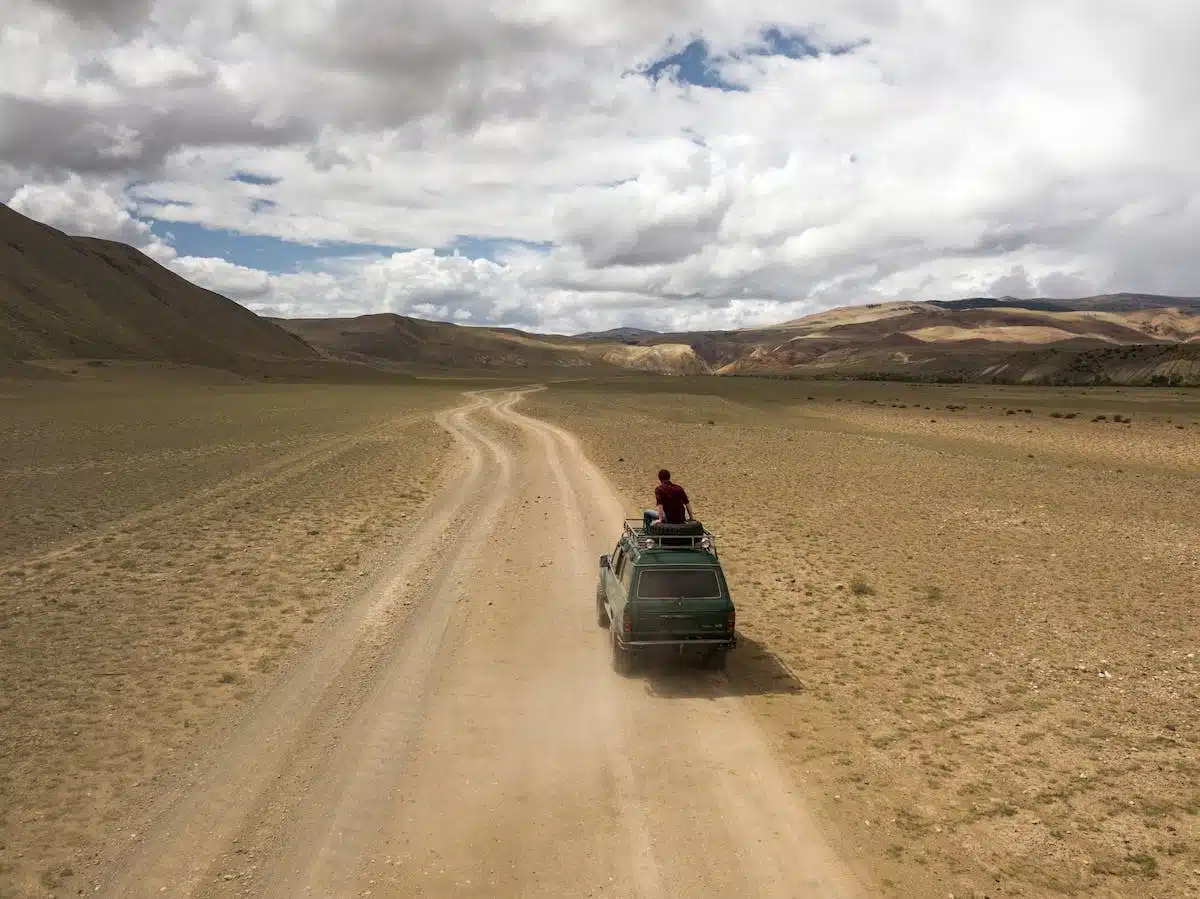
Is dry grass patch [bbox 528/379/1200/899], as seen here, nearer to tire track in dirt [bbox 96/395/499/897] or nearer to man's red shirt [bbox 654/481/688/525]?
man's red shirt [bbox 654/481/688/525]

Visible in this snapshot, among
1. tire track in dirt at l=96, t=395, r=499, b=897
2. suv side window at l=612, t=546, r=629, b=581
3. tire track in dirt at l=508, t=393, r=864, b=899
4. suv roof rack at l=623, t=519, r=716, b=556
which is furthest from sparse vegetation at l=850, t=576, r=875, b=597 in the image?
tire track in dirt at l=96, t=395, r=499, b=897

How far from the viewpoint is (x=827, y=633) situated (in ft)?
46.1

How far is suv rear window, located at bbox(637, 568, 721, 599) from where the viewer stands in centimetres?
1166

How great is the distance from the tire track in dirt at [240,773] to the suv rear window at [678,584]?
4.69m

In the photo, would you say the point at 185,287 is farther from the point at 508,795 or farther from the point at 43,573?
the point at 508,795

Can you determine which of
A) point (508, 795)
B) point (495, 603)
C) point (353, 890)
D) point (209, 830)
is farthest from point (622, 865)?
point (495, 603)

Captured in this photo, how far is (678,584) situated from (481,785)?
14.5ft

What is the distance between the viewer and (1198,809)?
27.9 ft

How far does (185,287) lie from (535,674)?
21850 centimetres

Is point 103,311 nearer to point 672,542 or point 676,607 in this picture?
point 672,542

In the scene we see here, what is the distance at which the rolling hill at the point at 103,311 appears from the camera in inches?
4262

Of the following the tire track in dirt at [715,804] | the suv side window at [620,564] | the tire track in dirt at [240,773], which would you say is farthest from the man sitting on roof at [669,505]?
the tire track in dirt at [240,773]

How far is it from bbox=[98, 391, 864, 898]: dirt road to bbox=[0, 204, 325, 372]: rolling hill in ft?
299

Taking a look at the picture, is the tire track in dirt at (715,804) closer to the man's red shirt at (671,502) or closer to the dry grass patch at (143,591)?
the man's red shirt at (671,502)
